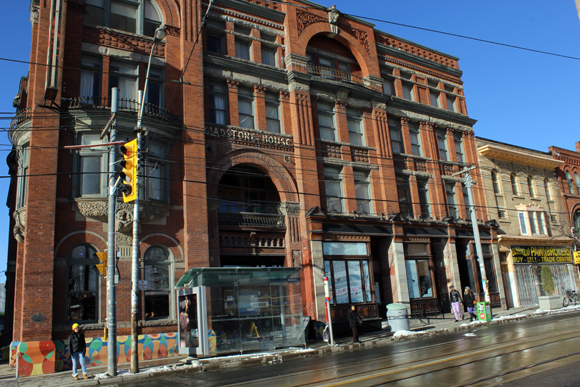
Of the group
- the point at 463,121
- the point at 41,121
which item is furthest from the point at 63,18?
the point at 463,121

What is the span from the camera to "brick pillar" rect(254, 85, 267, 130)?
24.2m

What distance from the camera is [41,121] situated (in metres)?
17.9

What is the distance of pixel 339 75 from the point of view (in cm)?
2825

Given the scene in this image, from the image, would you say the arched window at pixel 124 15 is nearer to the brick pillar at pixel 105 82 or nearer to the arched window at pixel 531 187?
the brick pillar at pixel 105 82

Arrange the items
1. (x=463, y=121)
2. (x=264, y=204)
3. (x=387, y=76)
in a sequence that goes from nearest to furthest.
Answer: (x=264, y=204), (x=387, y=76), (x=463, y=121)

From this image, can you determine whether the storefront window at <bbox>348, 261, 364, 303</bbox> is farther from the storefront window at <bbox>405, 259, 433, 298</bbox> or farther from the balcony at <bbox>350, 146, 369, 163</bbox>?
the balcony at <bbox>350, 146, 369, 163</bbox>

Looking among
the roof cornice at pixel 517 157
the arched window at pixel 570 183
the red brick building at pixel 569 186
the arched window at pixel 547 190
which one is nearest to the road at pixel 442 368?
the roof cornice at pixel 517 157

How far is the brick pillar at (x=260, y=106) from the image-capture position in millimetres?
24172

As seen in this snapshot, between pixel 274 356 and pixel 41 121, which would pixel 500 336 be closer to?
pixel 274 356

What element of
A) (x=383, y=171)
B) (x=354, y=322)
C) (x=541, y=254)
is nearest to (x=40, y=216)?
(x=354, y=322)

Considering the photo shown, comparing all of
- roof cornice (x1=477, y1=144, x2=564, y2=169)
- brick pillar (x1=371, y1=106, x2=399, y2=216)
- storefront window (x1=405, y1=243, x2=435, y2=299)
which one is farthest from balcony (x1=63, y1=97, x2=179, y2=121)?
roof cornice (x1=477, y1=144, x2=564, y2=169)

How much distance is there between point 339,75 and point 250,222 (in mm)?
11764

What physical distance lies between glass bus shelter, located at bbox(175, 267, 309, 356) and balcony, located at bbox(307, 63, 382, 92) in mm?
13439

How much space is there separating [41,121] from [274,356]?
1271 cm
